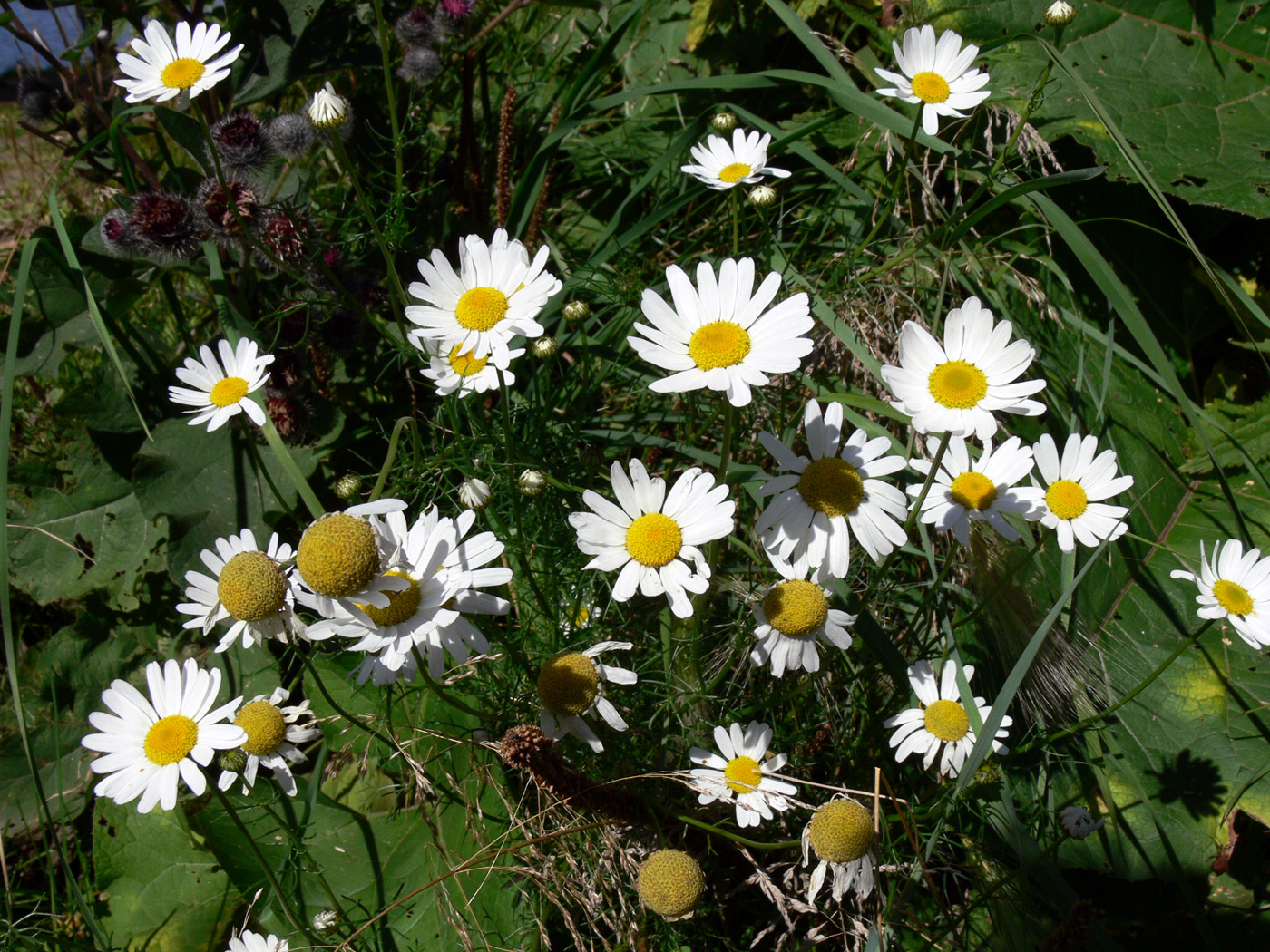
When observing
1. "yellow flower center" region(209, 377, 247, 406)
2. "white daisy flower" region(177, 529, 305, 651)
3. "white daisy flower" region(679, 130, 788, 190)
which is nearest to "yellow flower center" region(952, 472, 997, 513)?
"white daisy flower" region(679, 130, 788, 190)

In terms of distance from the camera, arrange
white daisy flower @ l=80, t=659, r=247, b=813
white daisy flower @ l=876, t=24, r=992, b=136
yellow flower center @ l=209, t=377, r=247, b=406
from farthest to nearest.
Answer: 1. white daisy flower @ l=876, t=24, r=992, b=136
2. yellow flower center @ l=209, t=377, r=247, b=406
3. white daisy flower @ l=80, t=659, r=247, b=813

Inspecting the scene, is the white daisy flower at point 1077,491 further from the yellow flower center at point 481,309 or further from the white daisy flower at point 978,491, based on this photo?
the yellow flower center at point 481,309

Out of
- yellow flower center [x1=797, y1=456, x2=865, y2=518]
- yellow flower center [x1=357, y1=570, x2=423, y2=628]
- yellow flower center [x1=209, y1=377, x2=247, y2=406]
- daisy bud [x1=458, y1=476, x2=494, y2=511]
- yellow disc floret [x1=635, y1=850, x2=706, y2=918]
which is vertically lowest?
yellow disc floret [x1=635, y1=850, x2=706, y2=918]

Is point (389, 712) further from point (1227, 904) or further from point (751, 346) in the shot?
point (1227, 904)

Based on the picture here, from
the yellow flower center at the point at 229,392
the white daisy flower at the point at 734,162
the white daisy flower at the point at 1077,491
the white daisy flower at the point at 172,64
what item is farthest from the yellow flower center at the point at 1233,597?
the white daisy flower at the point at 172,64

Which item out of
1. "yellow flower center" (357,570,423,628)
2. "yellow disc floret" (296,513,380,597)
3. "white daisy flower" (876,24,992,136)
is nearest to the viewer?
"yellow disc floret" (296,513,380,597)

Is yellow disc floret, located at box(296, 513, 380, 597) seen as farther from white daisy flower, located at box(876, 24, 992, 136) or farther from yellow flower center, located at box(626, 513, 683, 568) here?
white daisy flower, located at box(876, 24, 992, 136)
